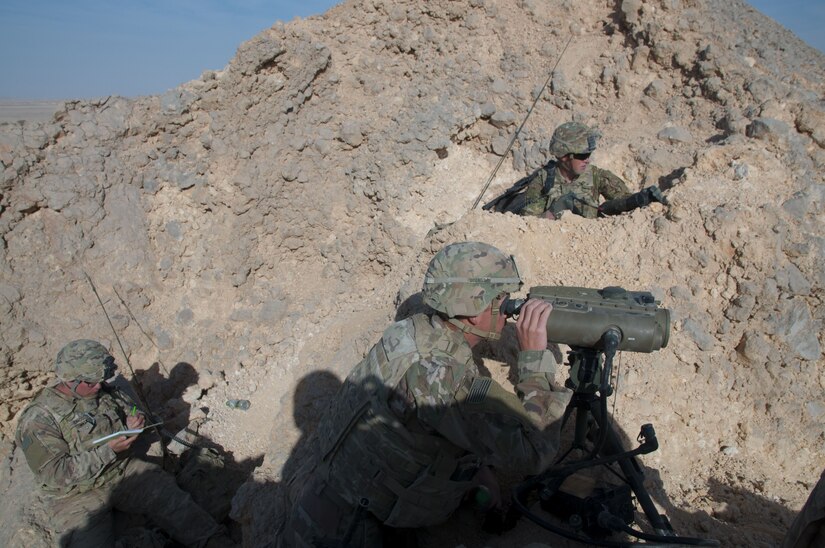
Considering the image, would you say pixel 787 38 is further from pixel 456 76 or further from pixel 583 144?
pixel 456 76

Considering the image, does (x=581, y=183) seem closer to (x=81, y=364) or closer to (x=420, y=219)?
(x=420, y=219)

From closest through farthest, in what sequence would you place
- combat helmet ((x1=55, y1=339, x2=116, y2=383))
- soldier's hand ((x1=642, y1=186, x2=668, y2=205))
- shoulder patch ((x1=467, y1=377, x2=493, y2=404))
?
shoulder patch ((x1=467, y1=377, x2=493, y2=404))
combat helmet ((x1=55, y1=339, x2=116, y2=383))
soldier's hand ((x1=642, y1=186, x2=668, y2=205))

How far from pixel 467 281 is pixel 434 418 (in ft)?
2.40

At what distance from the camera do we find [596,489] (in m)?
2.88

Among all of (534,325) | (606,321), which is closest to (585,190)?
(606,321)

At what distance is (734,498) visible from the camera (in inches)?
130

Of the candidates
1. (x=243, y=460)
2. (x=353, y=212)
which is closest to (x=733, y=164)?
(x=353, y=212)

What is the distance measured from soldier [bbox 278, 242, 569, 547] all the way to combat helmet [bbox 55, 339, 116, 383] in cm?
221

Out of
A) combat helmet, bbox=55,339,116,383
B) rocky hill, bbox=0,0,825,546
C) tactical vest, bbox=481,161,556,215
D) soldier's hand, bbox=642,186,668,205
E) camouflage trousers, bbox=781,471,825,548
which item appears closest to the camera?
camouflage trousers, bbox=781,471,825,548

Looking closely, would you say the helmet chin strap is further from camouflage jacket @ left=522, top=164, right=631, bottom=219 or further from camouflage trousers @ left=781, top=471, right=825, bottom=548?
camouflage jacket @ left=522, top=164, right=631, bottom=219

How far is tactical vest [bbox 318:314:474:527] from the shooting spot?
260 cm

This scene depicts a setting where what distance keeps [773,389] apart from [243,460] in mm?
4725

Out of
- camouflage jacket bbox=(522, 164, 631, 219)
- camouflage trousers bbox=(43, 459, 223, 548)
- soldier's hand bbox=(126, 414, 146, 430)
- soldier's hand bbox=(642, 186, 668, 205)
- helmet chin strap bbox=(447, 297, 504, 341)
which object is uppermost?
camouflage jacket bbox=(522, 164, 631, 219)

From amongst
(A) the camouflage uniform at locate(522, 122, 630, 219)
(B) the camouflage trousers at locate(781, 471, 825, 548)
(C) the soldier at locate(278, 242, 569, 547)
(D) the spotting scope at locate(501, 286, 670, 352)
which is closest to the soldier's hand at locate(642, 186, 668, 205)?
(A) the camouflage uniform at locate(522, 122, 630, 219)
